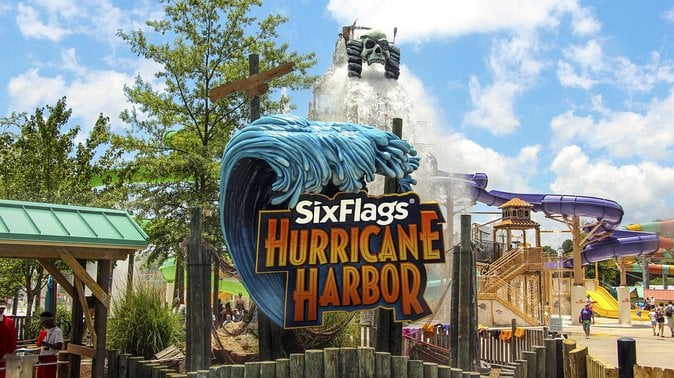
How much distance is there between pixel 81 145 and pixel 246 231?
10371 mm

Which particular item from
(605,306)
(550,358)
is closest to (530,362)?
(550,358)

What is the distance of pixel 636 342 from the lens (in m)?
20.6

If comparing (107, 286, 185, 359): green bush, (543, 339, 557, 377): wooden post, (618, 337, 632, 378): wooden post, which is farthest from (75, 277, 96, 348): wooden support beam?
(618, 337, 632, 378): wooden post

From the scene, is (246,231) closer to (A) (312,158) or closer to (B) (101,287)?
(A) (312,158)

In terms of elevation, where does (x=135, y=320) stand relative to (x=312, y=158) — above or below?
below

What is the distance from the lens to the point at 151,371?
7.20m

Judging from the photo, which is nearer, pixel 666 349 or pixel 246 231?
pixel 246 231

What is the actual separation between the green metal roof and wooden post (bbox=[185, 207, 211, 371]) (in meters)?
0.72

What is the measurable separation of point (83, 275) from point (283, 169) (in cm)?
285

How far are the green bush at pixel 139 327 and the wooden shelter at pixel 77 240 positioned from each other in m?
2.56

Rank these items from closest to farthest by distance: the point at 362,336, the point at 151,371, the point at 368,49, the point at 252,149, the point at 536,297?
the point at 151,371, the point at 252,149, the point at 362,336, the point at 368,49, the point at 536,297

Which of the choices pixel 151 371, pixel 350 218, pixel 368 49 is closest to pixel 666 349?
pixel 368 49

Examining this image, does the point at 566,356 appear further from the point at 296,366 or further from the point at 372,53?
the point at 372,53

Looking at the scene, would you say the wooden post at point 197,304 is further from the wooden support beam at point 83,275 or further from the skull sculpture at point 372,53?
the skull sculpture at point 372,53
